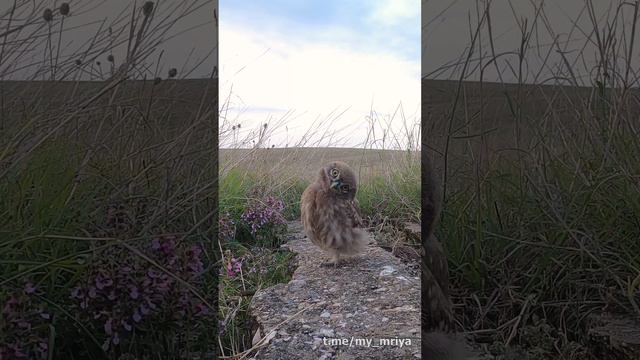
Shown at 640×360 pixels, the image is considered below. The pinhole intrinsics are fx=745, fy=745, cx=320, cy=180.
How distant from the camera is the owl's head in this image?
2.41 m

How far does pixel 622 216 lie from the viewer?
2.36 meters

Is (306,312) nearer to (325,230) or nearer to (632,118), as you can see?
(325,230)

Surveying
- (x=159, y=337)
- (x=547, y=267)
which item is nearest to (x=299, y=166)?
(x=159, y=337)

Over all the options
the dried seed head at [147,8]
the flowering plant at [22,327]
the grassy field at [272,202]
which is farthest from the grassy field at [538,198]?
the flowering plant at [22,327]

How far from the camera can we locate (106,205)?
218 cm

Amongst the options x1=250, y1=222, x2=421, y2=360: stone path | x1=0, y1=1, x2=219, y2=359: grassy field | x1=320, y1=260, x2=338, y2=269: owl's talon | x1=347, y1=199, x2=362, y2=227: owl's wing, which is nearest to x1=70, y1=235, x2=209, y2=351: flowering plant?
x1=0, y1=1, x2=219, y2=359: grassy field

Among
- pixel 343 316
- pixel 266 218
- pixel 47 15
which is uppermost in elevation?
pixel 47 15

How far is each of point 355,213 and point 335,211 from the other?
0.07 metres

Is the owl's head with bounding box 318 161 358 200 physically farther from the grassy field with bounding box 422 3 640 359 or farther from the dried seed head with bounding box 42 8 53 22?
the dried seed head with bounding box 42 8 53 22

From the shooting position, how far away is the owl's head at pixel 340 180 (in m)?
2.41

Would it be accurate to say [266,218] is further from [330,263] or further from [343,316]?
[343,316]

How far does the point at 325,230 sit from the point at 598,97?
1.02m

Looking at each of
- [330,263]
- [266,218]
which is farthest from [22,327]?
[330,263]

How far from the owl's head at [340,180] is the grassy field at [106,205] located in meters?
0.36
